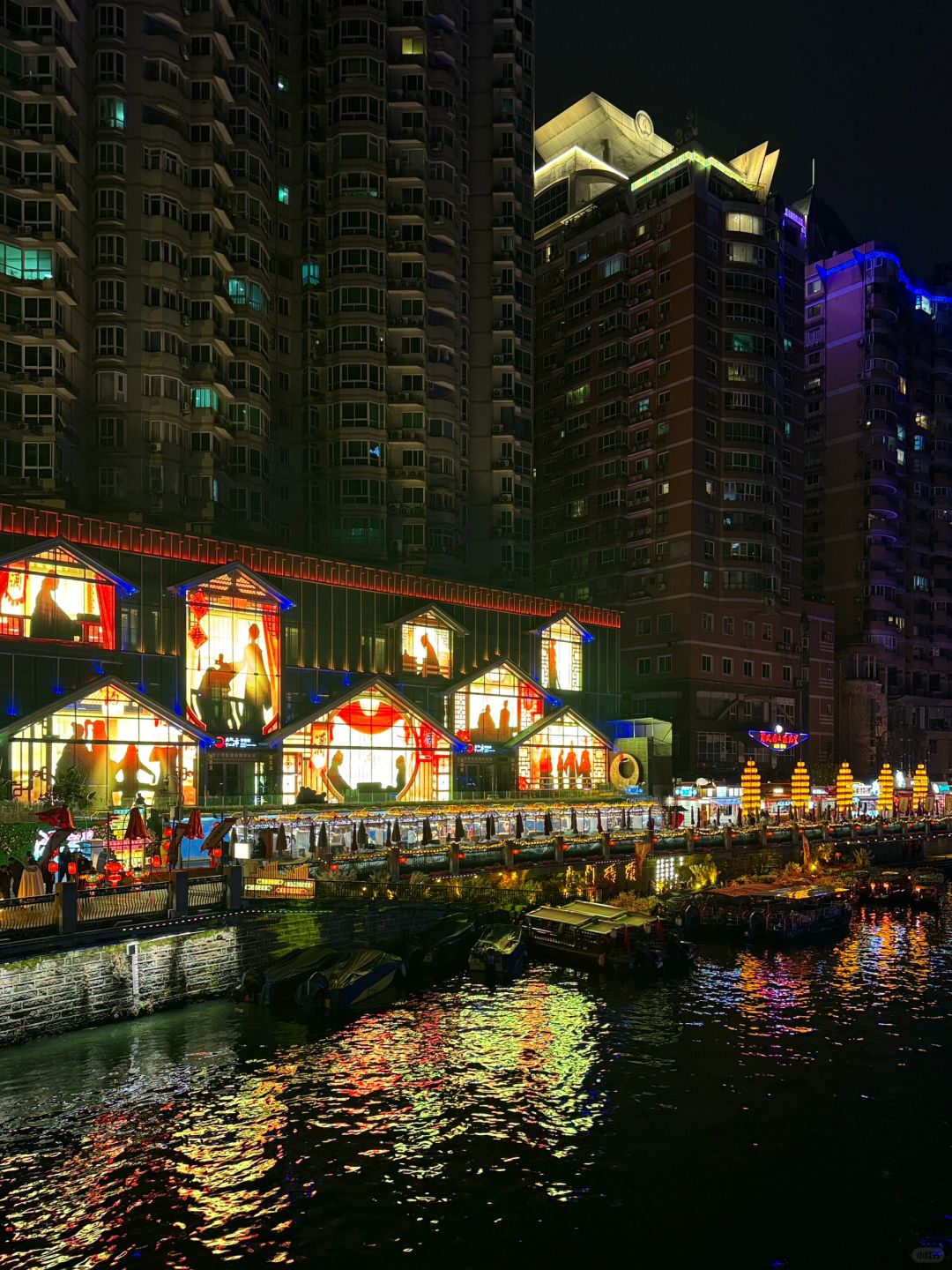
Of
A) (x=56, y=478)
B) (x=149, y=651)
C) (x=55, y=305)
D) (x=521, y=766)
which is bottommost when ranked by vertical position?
(x=521, y=766)

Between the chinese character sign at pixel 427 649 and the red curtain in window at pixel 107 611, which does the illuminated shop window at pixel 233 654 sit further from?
the chinese character sign at pixel 427 649

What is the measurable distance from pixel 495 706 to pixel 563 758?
7.80 metres

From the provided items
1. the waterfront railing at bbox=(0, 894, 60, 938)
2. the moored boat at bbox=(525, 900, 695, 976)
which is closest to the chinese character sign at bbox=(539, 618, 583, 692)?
the moored boat at bbox=(525, 900, 695, 976)

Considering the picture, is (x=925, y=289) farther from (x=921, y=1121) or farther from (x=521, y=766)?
(x=921, y=1121)

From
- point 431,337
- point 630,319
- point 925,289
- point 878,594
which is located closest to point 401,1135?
point 431,337

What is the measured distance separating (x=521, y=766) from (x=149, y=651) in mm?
32847

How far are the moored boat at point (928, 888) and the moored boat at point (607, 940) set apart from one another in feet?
84.8

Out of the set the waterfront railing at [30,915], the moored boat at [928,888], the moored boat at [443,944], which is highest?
the waterfront railing at [30,915]

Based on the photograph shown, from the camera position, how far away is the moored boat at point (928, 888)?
68188 millimetres

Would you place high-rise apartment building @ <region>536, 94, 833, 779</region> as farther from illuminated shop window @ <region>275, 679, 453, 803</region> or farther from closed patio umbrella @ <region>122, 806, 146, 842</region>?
closed patio umbrella @ <region>122, 806, 146, 842</region>

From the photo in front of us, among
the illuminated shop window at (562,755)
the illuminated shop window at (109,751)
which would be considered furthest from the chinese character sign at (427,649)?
the illuminated shop window at (109,751)

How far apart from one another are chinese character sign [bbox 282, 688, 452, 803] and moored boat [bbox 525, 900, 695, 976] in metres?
28.1

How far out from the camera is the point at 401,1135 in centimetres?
2778

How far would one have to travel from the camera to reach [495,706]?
3561 inches
